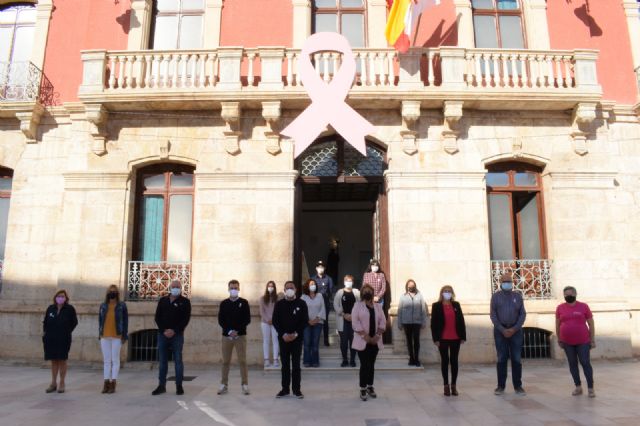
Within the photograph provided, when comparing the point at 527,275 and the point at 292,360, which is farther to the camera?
the point at 527,275

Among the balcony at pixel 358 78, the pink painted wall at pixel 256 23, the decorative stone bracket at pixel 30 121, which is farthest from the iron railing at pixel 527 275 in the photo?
the decorative stone bracket at pixel 30 121

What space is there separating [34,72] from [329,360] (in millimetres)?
9830

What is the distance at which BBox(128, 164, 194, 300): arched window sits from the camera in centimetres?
1077

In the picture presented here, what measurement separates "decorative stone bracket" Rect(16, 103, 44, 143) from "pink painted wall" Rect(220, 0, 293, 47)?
4605 mm

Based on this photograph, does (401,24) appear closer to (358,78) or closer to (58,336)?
(358,78)

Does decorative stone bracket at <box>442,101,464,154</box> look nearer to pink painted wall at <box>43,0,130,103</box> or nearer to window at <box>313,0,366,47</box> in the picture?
window at <box>313,0,366,47</box>

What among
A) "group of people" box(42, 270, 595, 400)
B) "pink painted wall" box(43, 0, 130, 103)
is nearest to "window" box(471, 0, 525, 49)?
"group of people" box(42, 270, 595, 400)

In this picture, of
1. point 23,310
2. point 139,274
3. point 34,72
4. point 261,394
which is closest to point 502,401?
point 261,394

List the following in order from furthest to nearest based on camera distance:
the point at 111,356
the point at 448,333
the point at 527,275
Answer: the point at 527,275, the point at 111,356, the point at 448,333

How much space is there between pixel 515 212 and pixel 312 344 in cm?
575

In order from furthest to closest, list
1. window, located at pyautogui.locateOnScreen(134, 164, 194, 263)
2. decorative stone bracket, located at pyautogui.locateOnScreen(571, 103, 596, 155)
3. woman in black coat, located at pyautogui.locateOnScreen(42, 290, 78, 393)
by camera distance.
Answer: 1. window, located at pyautogui.locateOnScreen(134, 164, 194, 263)
2. decorative stone bracket, located at pyautogui.locateOnScreen(571, 103, 596, 155)
3. woman in black coat, located at pyautogui.locateOnScreen(42, 290, 78, 393)

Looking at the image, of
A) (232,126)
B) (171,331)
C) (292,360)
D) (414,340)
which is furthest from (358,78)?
(171,331)

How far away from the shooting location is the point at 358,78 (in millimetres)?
10789

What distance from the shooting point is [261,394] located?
744 centimetres
